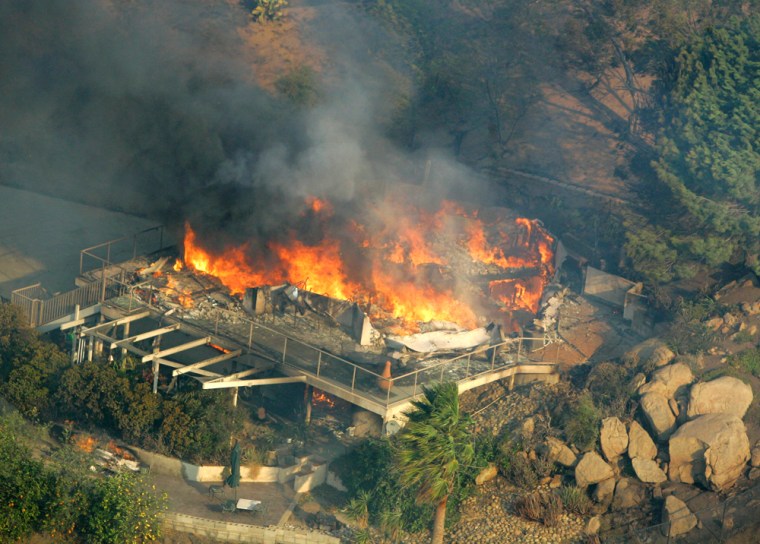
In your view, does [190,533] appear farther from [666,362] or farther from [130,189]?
[130,189]

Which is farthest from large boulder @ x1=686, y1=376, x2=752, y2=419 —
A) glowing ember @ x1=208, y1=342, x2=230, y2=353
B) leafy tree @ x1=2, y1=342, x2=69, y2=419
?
leafy tree @ x1=2, y1=342, x2=69, y2=419

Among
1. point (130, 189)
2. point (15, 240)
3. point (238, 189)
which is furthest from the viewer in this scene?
point (130, 189)

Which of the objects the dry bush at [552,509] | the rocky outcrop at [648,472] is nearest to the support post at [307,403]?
the dry bush at [552,509]

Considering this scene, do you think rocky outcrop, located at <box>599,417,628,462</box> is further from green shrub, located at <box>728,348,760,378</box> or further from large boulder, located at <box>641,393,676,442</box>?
green shrub, located at <box>728,348,760,378</box>

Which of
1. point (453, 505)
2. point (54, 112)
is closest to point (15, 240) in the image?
point (54, 112)

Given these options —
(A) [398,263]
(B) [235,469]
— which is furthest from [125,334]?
Answer: (A) [398,263]

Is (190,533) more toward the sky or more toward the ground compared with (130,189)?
more toward the ground
